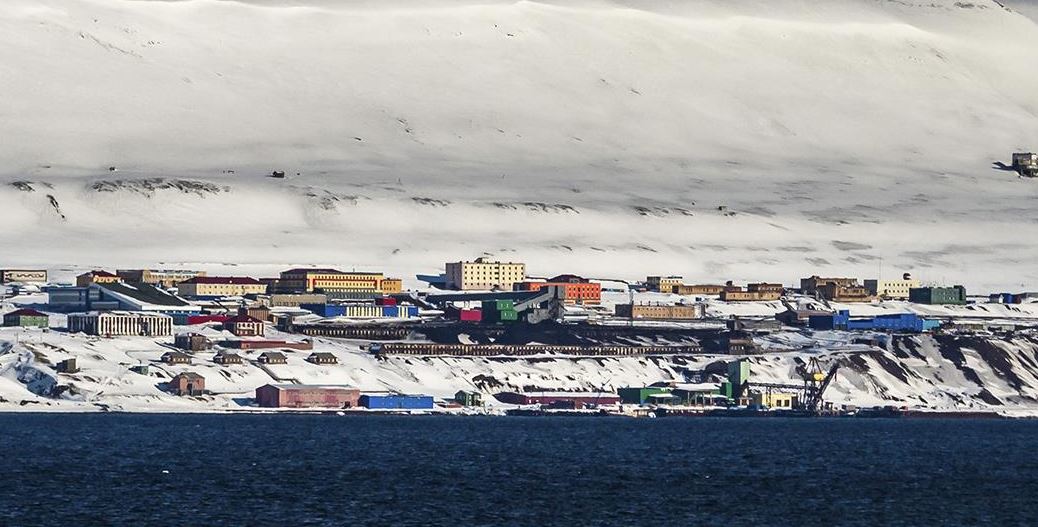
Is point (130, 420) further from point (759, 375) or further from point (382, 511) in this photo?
point (382, 511)

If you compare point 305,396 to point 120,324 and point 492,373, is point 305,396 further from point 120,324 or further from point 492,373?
point 120,324

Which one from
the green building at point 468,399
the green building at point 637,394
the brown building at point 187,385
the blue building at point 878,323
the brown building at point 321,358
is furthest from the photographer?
the blue building at point 878,323

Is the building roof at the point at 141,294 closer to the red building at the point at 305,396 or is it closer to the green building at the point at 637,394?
the red building at the point at 305,396

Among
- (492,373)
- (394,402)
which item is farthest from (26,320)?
(492,373)

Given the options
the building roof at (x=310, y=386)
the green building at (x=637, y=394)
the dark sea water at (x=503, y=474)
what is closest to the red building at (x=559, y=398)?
the green building at (x=637, y=394)

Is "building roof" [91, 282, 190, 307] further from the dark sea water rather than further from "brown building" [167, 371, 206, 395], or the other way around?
the dark sea water
